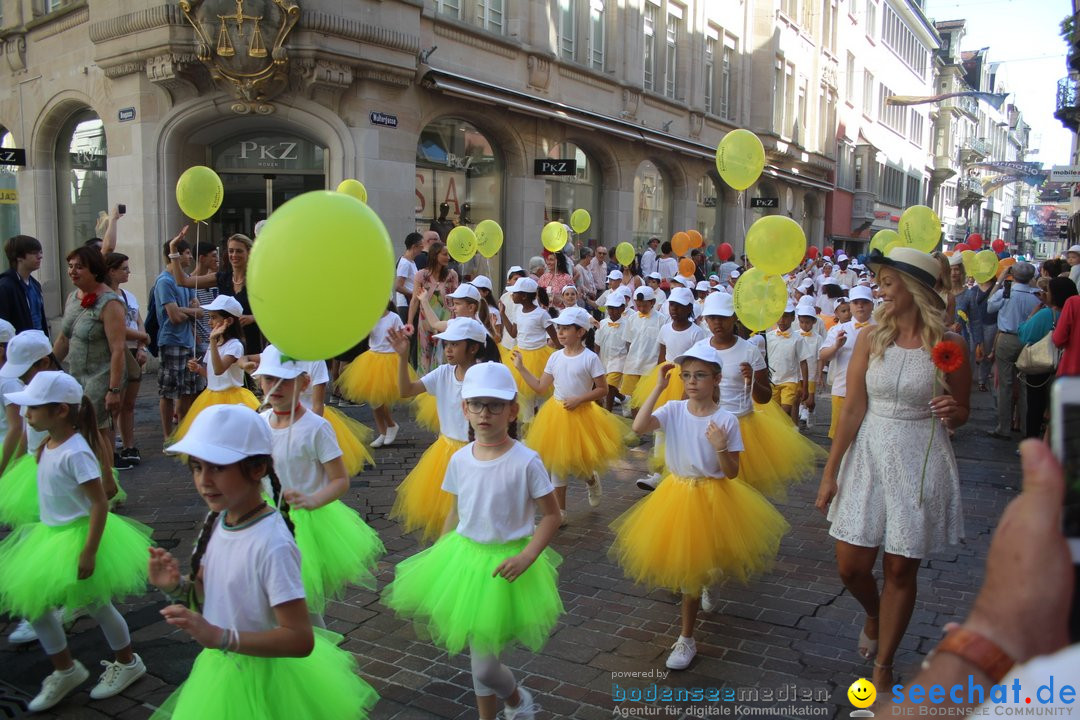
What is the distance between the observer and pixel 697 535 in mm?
4582

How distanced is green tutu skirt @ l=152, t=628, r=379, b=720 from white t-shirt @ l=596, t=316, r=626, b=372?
8.35 meters

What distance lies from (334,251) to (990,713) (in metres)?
2.44

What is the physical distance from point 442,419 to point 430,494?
0.53 meters

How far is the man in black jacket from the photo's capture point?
7.63m

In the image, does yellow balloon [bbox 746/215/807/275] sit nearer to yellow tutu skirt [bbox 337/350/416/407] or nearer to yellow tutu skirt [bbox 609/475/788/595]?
yellow tutu skirt [bbox 609/475/788/595]

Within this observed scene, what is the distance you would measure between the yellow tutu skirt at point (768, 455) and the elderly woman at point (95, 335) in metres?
5.38

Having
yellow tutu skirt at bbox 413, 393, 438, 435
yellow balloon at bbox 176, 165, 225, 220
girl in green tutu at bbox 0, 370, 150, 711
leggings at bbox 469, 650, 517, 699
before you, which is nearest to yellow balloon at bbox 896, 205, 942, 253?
yellow tutu skirt at bbox 413, 393, 438, 435

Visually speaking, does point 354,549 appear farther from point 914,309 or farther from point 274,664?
point 914,309

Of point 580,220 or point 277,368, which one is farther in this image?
point 580,220

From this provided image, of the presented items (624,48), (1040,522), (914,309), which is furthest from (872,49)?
(1040,522)

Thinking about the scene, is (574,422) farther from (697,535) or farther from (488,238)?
Result: (488,238)

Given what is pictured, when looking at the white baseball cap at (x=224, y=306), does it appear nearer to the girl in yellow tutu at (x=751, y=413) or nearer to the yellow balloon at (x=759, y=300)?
the girl in yellow tutu at (x=751, y=413)

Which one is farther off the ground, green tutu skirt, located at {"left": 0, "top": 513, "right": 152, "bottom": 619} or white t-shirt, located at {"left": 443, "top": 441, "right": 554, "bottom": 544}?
white t-shirt, located at {"left": 443, "top": 441, "right": 554, "bottom": 544}

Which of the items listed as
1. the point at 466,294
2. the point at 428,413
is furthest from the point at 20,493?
the point at 428,413
